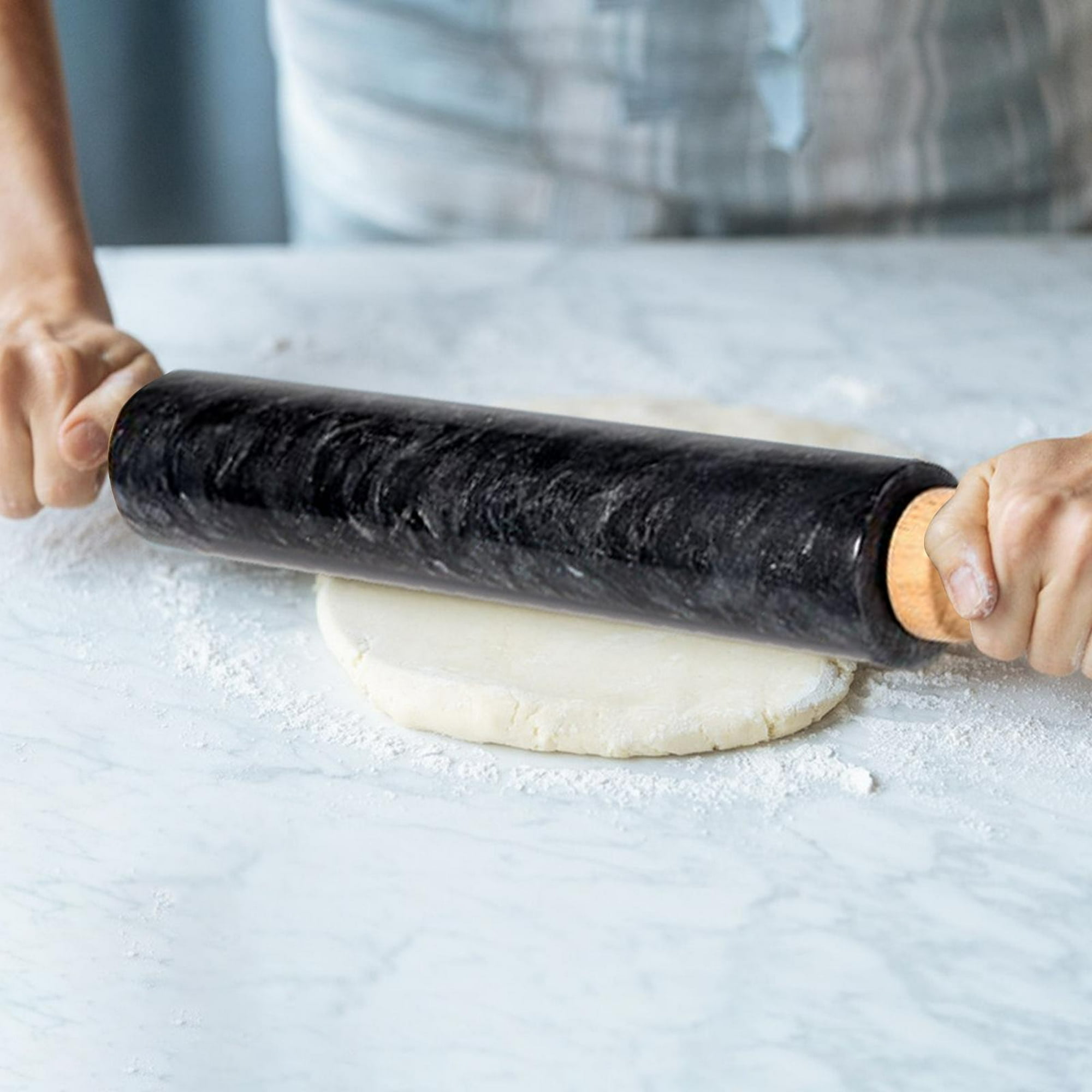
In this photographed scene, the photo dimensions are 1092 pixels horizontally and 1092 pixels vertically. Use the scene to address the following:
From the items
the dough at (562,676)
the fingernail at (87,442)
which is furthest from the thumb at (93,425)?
the dough at (562,676)

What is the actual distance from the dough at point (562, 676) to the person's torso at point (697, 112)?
1071mm

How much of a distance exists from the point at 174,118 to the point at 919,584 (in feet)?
10.5

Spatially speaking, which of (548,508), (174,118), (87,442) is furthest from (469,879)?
(174,118)

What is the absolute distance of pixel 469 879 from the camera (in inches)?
46.2

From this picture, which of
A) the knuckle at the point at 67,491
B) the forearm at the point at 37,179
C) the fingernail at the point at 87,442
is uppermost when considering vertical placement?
the forearm at the point at 37,179

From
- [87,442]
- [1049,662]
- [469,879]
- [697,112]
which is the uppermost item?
[697,112]

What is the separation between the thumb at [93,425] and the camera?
4.94ft

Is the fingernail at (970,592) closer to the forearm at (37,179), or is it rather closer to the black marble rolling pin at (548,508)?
the black marble rolling pin at (548,508)

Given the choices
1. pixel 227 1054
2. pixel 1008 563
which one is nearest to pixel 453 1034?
pixel 227 1054

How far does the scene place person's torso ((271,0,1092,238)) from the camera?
214 centimetres

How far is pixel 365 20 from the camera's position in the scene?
228 cm

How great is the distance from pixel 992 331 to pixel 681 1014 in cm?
134

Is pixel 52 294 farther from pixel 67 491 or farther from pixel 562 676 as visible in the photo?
pixel 562 676

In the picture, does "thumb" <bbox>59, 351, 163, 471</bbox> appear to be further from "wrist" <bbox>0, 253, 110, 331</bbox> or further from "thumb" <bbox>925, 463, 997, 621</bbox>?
"thumb" <bbox>925, 463, 997, 621</bbox>
